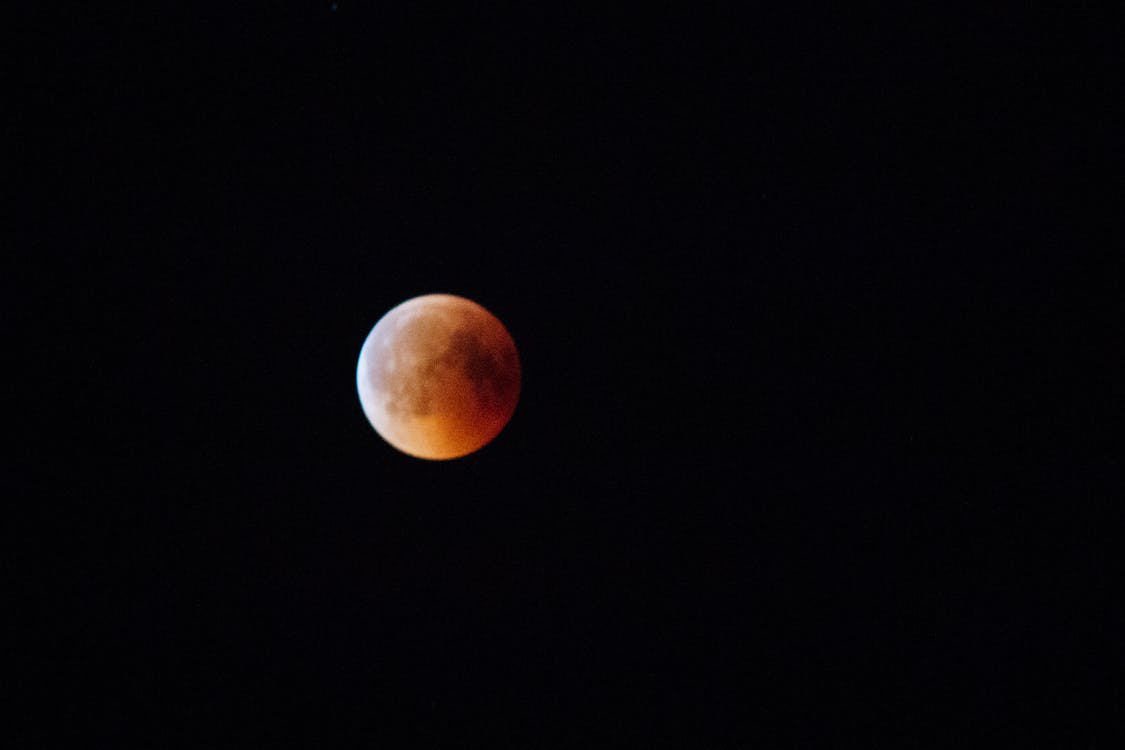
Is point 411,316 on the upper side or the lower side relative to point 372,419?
upper

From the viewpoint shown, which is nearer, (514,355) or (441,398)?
(441,398)

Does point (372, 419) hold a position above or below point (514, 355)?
below

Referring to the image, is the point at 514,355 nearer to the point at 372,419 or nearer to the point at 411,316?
the point at 411,316

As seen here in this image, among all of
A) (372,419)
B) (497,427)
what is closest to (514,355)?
(497,427)

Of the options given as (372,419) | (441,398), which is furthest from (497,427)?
(372,419)

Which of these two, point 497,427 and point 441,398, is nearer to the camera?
point 441,398

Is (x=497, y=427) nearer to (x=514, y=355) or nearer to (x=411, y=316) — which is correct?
(x=514, y=355)
